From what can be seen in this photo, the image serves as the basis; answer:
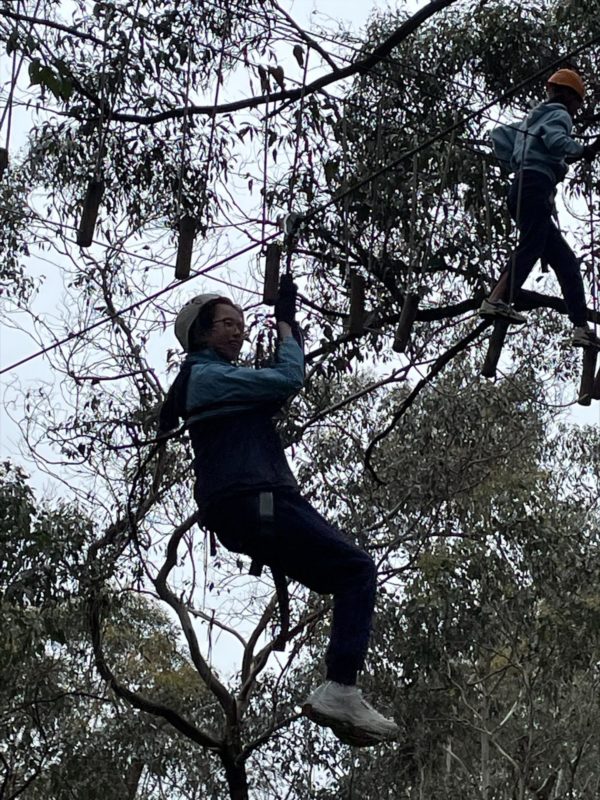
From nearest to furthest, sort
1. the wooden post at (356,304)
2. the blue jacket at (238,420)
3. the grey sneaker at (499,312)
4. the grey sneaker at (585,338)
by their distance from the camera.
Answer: the blue jacket at (238,420) → the wooden post at (356,304) → the grey sneaker at (499,312) → the grey sneaker at (585,338)

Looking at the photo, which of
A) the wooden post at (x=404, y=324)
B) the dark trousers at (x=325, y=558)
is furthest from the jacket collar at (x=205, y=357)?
the wooden post at (x=404, y=324)

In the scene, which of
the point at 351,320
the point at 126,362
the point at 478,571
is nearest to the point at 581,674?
the point at 478,571

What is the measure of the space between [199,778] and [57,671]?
1914 millimetres

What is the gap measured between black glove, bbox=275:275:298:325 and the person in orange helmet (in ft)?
2.65

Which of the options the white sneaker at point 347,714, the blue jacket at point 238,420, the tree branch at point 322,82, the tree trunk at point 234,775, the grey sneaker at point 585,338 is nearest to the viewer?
the white sneaker at point 347,714

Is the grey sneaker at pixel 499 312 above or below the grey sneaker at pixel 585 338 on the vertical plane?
below

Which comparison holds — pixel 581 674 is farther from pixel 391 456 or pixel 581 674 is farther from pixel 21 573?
pixel 21 573

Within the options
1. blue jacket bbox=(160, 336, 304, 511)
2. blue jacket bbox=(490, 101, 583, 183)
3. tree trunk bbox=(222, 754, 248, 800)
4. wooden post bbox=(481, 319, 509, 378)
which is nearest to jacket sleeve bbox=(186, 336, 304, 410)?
blue jacket bbox=(160, 336, 304, 511)

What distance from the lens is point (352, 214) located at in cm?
708

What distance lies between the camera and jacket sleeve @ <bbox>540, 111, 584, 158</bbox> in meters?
4.57

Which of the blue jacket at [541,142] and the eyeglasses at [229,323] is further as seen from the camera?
Result: the blue jacket at [541,142]

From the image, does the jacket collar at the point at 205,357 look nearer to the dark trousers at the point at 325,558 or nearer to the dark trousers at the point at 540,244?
the dark trousers at the point at 325,558

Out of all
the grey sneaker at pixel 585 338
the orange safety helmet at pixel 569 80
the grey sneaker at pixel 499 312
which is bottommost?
the grey sneaker at pixel 499 312

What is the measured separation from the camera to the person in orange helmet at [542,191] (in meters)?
4.54
